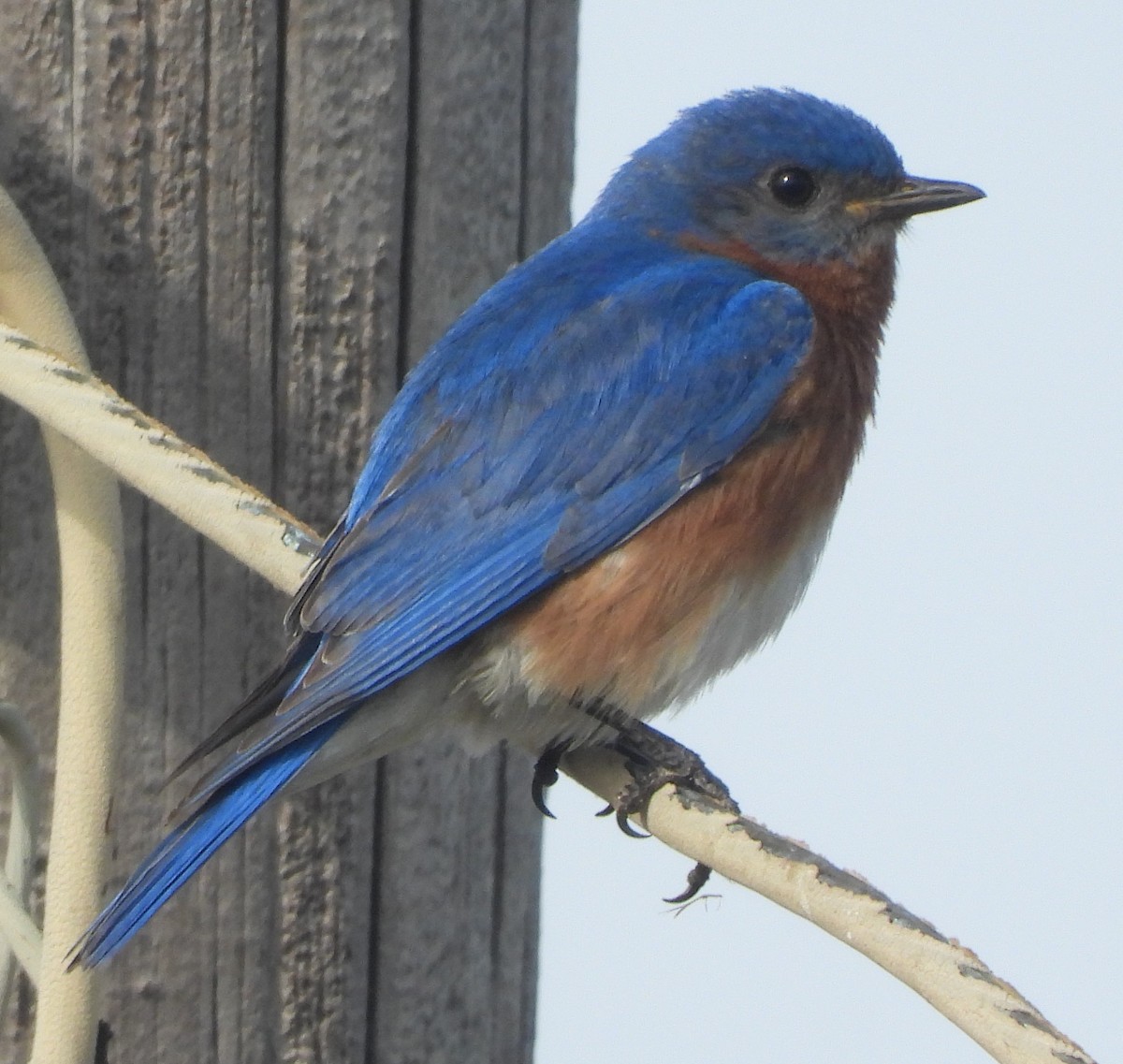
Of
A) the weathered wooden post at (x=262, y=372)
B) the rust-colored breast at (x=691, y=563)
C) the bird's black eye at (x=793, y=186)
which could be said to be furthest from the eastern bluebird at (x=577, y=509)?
the bird's black eye at (x=793, y=186)

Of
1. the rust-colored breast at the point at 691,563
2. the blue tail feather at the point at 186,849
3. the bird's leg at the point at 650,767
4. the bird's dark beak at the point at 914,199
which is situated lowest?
the blue tail feather at the point at 186,849

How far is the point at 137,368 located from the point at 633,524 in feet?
3.19

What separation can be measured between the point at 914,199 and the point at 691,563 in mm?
1200

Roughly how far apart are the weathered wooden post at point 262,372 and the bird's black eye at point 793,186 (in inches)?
47.5

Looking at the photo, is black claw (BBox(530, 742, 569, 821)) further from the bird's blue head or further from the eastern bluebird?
the bird's blue head

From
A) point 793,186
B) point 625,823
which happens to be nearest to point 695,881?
point 625,823

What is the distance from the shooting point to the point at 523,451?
348 cm

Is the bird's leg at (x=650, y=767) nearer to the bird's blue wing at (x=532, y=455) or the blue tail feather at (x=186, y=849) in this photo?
the bird's blue wing at (x=532, y=455)

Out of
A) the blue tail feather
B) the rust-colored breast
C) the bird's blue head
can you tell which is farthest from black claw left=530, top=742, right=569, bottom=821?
the bird's blue head

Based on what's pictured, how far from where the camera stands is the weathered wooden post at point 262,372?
2.79 metres

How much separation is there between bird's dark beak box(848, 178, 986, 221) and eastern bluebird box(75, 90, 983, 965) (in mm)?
266

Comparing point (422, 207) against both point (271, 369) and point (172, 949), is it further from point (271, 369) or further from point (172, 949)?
point (172, 949)

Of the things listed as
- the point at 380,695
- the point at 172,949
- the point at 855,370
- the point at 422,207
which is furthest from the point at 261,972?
the point at 855,370

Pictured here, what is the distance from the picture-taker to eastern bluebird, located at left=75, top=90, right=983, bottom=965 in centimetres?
311
